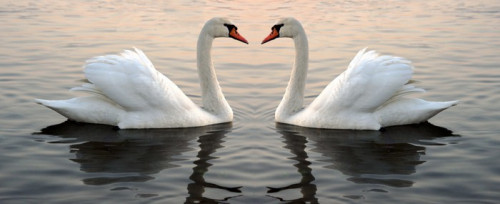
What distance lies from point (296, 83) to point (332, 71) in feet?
14.7

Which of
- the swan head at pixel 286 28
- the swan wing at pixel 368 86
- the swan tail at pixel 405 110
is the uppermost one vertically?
the swan head at pixel 286 28

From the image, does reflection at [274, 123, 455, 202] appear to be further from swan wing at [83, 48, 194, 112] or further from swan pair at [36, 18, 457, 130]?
swan wing at [83, 48, 194, 112]

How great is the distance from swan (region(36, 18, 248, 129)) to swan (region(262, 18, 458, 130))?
52.7 inches

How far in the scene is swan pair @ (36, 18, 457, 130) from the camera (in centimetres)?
1052

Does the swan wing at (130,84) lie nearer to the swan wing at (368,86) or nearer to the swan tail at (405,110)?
the swan wing at (368,86)

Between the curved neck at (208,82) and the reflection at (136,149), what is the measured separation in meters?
0.32

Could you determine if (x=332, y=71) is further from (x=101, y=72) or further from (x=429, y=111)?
(x=101, y=72)

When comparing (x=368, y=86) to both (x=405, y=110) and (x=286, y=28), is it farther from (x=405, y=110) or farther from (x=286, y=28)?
(x=286, y=28)

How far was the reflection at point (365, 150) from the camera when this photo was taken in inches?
332

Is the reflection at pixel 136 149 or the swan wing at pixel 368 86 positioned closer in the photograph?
the reflection at pixel 136 149

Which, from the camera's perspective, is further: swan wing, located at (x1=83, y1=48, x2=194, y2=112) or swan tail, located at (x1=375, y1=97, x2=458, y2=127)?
swan tail, located at (x1=375, y1=97, x2=458, y2=127)

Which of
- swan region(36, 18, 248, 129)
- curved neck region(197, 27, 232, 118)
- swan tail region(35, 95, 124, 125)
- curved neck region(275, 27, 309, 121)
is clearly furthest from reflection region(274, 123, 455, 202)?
swan tail region(35, 95, 124, 125)

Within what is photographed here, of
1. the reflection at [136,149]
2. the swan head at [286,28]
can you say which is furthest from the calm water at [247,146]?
the swan head at [286,28]

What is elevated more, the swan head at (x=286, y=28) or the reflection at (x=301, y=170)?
the swan head at (x=286, y=28)
